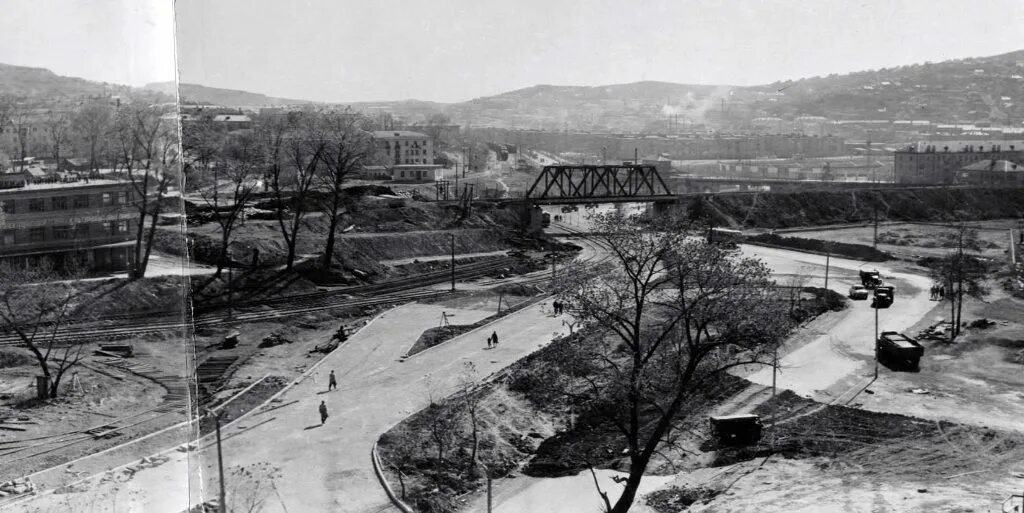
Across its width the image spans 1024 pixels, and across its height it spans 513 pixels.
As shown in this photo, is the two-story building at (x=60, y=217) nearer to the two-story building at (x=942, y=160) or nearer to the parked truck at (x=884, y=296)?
the parked truck at (x=884, y=296)

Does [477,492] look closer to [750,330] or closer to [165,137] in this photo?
[750,330]

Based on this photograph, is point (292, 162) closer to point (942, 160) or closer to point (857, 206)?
point (857, 206)

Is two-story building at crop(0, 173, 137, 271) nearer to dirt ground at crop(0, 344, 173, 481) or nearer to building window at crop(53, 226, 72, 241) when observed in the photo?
building window at crop(53, 226, 72, 241)

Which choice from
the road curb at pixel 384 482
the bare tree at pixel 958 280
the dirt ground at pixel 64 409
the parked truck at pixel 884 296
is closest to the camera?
the road curb at pixel 384 482

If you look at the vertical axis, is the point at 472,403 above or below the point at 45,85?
below

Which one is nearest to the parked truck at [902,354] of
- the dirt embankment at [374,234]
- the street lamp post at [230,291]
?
the street lamp post at [230,291]

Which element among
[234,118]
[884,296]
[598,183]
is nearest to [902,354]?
[884,296]

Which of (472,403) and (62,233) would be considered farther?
(62,233)
